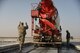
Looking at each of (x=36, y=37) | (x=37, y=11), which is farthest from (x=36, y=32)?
(x=37, y=11)

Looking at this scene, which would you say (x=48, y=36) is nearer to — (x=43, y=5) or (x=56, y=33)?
(x=56, y=33)

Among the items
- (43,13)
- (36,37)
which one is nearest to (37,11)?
(43,13)

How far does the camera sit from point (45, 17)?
27.0 metres

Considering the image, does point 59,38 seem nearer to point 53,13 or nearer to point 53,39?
point 53,39

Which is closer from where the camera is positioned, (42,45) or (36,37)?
(36,37)

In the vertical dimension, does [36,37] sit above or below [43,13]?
below

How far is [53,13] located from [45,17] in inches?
35.9

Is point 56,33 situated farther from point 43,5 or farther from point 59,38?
point 43,5

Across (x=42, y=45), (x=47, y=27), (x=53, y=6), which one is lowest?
(x=42, y=45)

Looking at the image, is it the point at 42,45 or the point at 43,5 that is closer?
the point at 43,5

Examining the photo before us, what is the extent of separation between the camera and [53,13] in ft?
88.6

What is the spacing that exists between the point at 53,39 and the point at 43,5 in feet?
11.8

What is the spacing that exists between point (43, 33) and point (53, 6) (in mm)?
2964

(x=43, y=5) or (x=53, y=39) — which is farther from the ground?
(x=43, y=5)
